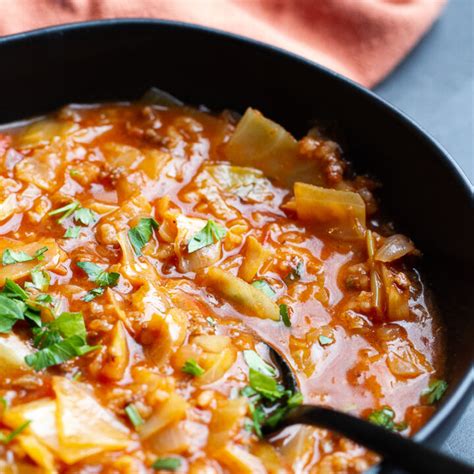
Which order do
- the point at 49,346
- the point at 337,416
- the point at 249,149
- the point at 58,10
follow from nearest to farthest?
the point at 337,416, the point at 49,346, the point at 249,149, the point at 58,10

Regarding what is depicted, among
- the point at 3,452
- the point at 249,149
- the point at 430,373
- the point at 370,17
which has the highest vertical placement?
the point at 370,17

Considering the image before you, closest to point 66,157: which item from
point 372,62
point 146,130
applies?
point 146,130

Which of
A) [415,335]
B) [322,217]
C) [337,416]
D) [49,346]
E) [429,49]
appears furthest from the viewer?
[429,49]

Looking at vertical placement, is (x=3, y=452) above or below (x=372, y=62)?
below

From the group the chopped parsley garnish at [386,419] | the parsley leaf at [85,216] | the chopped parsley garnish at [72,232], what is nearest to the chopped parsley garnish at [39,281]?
the chopped parsley garnish at [72,232]

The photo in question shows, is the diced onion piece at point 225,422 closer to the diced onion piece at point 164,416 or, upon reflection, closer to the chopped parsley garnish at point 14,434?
the diced onion piece at point 164,416

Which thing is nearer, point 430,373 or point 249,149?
point 430,373

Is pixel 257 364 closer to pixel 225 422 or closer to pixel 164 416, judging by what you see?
pixel 225 422

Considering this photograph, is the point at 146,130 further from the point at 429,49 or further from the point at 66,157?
the point at 429,49
